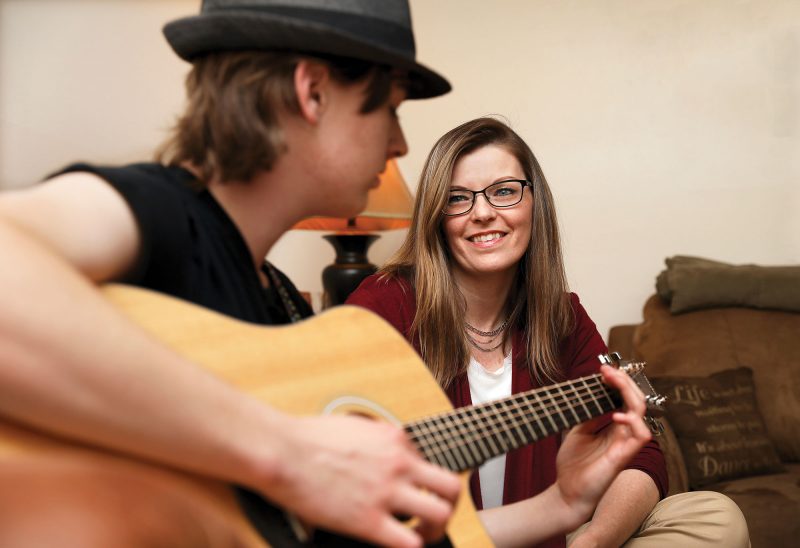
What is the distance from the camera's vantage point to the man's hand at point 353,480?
689 millimetres

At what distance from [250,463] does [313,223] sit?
7.34 feet

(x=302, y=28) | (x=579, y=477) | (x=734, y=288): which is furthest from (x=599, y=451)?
(x=734, y=288)

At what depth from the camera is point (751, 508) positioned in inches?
91.2

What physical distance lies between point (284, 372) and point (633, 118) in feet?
9.89

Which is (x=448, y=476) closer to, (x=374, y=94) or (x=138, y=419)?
(x=138, y=419)

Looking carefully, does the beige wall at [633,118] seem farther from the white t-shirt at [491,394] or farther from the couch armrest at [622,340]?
the white t-shirt at [491,394]

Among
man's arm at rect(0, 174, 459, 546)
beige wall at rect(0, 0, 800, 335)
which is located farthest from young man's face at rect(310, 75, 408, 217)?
beige wall at rect(0, 0, 800, 335)

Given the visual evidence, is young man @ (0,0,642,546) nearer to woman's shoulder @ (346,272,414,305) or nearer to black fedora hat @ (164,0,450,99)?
black fedora hat @ (164,0,450,99)

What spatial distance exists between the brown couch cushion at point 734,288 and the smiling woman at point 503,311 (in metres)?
1.35

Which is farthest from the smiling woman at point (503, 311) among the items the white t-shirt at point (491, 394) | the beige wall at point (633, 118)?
the beige wall at point (633, 118)

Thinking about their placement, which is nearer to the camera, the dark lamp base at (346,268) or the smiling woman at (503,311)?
the smiling woman at (503,311)

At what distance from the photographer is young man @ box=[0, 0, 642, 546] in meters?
0.61

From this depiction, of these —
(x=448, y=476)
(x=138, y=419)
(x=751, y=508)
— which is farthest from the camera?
(x=751, y=508)

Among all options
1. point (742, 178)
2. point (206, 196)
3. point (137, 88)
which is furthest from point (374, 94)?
point (742, 178)
